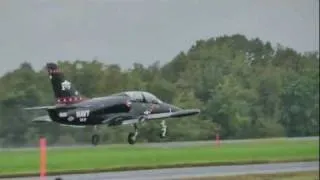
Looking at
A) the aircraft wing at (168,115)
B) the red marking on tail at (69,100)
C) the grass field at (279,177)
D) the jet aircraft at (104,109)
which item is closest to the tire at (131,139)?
the jet aircraft at (104,109)

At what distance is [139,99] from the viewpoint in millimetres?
8047

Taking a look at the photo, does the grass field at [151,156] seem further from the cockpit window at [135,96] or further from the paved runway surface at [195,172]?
the cockpit window at [135,96]

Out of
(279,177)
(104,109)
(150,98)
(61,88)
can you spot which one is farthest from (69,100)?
(279,177)

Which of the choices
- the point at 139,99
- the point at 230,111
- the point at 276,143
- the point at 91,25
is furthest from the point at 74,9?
the point at 276,143

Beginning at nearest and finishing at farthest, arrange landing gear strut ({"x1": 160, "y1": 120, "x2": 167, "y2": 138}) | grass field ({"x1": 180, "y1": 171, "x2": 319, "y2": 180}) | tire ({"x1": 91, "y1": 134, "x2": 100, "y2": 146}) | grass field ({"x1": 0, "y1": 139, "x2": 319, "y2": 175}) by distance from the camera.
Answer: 1. grass field ({"x1": 0, "y1": 139, "x2": 319, "y2": 175})
2. tire ({"x1": 91, "y1": 134, "x2": 100, "y2": 146})
3. landing gear strut ({"x1": 160, "y1": 120, "x2": 167, "y2": 138})
4. grass field ({"x1": 180, "y1": 171, "x2": 319, "y2": 180})

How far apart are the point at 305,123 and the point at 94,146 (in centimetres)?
232

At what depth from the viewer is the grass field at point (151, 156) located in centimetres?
760

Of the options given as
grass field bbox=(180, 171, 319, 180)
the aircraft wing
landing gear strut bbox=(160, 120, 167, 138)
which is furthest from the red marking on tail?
grass field bbox=(180, 171, 319, 180)

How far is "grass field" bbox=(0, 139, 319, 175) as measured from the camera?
299 inches

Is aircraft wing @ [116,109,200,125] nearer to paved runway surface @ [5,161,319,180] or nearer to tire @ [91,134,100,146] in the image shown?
tire @ [91,134,100,146]

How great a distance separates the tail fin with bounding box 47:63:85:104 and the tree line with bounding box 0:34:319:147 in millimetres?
49

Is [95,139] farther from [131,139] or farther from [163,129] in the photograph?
[163,129]

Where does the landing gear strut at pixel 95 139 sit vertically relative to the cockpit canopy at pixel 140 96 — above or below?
below

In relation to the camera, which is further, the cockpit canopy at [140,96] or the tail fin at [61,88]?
the cockpit canopy at [140,96]
